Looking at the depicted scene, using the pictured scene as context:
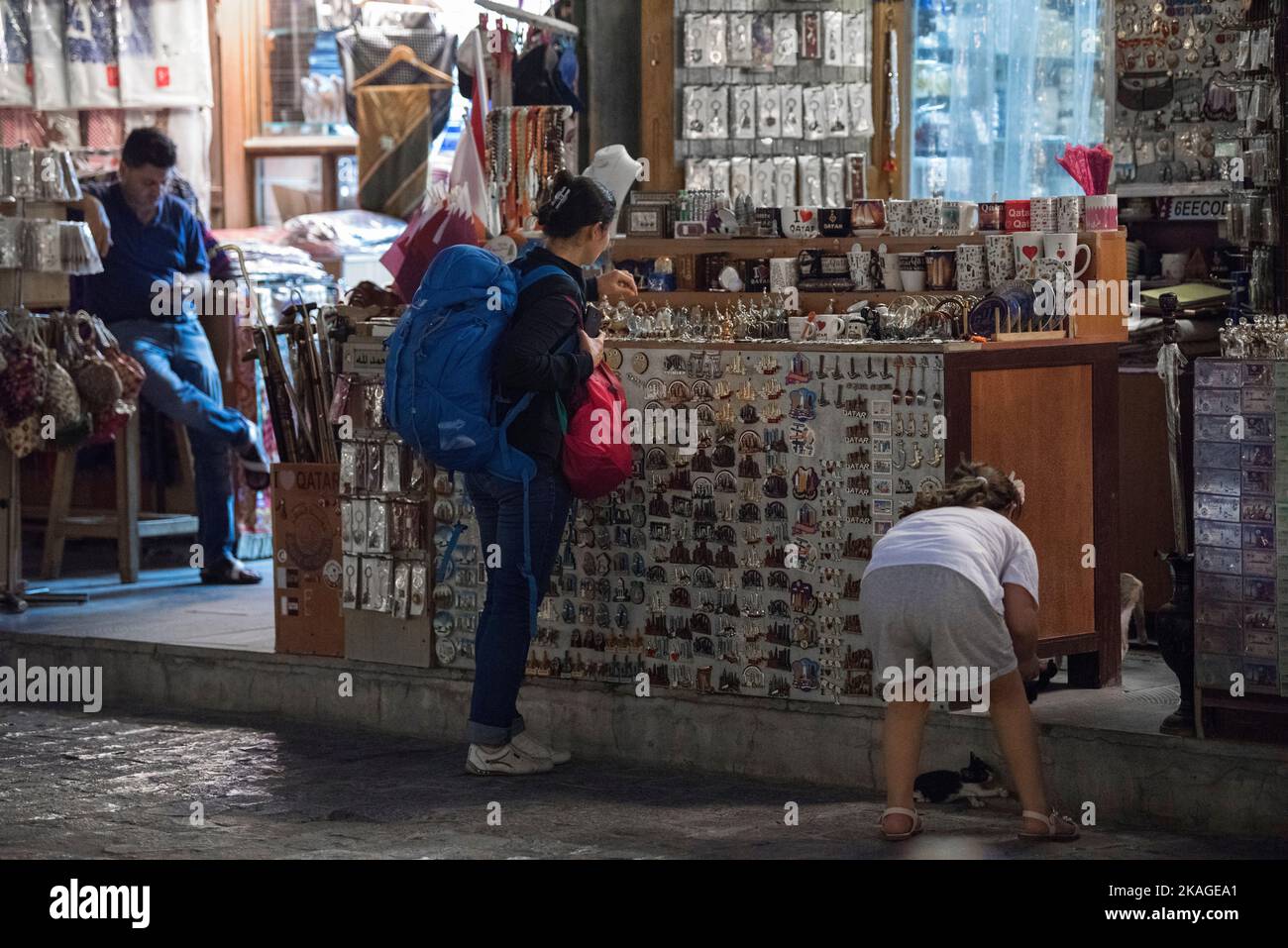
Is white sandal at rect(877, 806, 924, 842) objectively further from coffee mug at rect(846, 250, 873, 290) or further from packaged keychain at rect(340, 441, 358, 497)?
packaged keychain at rect(340, 441, 358, 497)

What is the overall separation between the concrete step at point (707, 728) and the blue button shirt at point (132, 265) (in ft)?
6.25

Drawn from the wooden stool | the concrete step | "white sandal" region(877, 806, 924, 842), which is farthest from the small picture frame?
the wooden stool

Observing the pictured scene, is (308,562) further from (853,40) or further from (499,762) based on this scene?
(853,40)

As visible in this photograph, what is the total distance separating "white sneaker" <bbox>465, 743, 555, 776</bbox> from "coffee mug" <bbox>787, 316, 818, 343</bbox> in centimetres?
165

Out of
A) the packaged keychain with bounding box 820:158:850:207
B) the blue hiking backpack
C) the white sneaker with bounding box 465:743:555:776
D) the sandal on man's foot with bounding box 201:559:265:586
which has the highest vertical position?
the packaged keychain with bounding box 820:158:850:207

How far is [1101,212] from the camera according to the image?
671 centimetres

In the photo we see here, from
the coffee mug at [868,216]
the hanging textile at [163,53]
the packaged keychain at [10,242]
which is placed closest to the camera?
the coffee mug at [868,216]

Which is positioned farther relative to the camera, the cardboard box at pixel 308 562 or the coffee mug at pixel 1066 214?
the cardboard box at pixel 308 562

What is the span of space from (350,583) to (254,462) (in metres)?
2.49

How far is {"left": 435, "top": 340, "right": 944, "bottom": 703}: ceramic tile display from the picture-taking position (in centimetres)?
635

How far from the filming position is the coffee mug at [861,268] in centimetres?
683

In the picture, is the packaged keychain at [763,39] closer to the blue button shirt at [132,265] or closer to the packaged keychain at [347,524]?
the blue button shirt at [132,265]

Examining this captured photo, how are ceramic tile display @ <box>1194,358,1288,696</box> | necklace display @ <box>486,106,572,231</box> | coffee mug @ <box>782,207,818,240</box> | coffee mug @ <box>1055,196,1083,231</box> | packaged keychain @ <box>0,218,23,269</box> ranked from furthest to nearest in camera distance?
packaged keychain @ <box>0,218,23,269</box> → necklace display @ <box>486,106,572,231</box> → coffee mug @ <box>782,207,818,240</box> → coffee mug @ <box>1055,196,1083,231</box> → ceramic tile display @ <box>1194,358,1288,696</box>

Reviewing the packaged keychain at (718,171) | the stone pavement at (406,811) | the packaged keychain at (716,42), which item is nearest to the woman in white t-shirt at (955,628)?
the stone pavement at (406,811)
